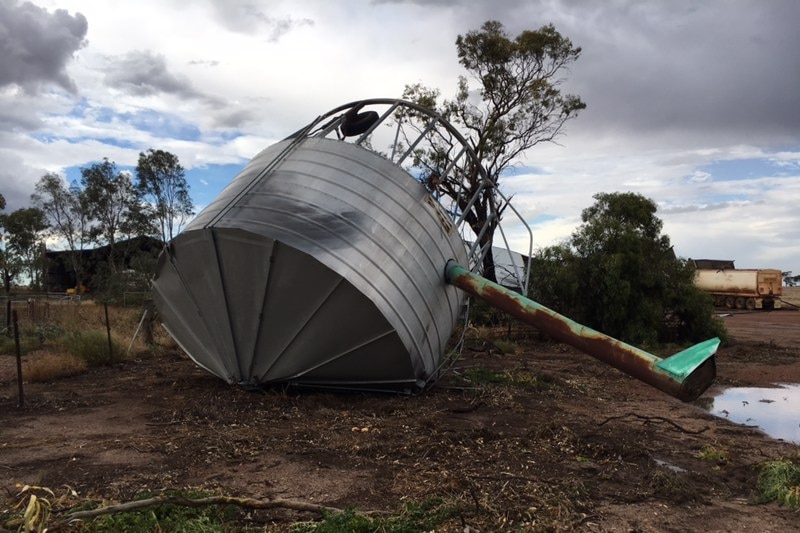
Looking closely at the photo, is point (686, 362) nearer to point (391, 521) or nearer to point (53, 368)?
point (391, 521)

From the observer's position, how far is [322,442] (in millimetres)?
7547

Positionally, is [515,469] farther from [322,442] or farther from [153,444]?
[153,444]

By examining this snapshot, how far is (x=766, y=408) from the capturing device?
11492mm

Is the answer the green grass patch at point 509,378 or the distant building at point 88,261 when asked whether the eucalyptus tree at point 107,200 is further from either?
the green grass patch at point 509,378

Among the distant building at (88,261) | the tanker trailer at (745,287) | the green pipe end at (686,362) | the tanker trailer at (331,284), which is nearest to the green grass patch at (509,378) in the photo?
the tanker trailer at (331,284)

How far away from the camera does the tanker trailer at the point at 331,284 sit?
848 centimetres

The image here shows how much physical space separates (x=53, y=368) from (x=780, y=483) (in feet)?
40.7

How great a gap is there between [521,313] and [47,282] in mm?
58576

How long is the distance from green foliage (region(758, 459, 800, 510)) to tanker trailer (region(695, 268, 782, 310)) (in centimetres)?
4055

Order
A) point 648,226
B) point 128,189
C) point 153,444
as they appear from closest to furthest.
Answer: point 153,444, point 648,226, point 128,189

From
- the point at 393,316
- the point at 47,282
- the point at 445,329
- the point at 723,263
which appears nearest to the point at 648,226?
the point at 445,329

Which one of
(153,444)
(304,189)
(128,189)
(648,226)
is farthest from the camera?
(128,189)

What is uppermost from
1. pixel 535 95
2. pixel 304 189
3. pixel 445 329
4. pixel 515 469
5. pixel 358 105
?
pixel 535 95

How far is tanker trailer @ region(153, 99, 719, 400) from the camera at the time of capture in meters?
8.48
